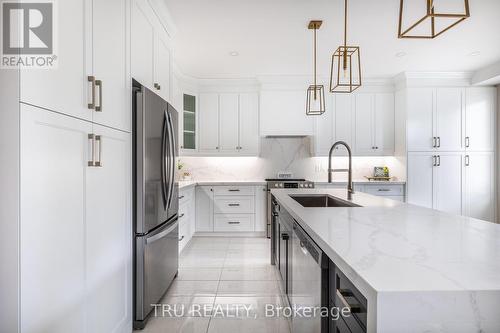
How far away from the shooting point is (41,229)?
3.58 ft

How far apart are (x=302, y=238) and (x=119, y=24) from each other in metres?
1.68

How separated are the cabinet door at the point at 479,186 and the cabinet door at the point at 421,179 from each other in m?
0.58

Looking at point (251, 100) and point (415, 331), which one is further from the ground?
point (251, 100)

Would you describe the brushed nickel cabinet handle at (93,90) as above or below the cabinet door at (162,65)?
below

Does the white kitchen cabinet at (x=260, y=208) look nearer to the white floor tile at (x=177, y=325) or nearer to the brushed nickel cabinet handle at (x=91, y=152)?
the white floor tile at (x=177, y=325)

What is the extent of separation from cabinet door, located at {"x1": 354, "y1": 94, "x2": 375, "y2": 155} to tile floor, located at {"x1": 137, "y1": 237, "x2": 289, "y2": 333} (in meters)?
2.50

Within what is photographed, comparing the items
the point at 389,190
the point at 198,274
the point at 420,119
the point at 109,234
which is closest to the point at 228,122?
the point at 198,274

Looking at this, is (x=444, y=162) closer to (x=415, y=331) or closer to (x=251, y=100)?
(x=251, y=100)

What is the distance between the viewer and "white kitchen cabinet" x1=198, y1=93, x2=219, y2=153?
4852 mm

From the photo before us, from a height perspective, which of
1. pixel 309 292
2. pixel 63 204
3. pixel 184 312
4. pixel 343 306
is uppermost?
pixel 63 204

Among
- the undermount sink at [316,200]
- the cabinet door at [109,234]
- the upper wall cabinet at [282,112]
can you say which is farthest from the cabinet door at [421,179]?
the cabinet door at [109,234]

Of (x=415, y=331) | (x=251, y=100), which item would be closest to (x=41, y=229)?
(x=415, y=331)

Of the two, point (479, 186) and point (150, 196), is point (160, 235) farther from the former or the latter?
point (479, 186)

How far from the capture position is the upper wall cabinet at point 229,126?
4852 mm
